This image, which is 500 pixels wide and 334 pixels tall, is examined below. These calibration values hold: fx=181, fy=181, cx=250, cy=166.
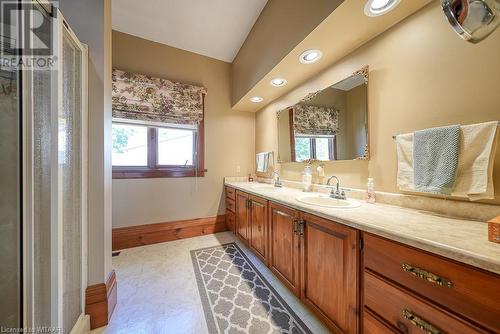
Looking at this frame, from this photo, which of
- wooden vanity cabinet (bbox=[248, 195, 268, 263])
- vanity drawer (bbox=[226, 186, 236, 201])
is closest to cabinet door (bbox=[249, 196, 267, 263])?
wooden vanity cabinet (bbox=[248, 195, 268, 263])

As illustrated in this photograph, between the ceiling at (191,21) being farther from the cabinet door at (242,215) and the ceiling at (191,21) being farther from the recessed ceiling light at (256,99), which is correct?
the cabinet door at (242,215)

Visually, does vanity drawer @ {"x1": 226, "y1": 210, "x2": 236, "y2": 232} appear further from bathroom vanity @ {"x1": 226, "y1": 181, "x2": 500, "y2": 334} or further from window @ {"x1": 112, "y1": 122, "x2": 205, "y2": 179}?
bathroom vanity @ {"x1": 226, "y1": 181, "x2": 500, "y2": 334}

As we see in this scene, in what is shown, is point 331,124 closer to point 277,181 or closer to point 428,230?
point 277,181

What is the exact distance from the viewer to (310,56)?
165 centimetres

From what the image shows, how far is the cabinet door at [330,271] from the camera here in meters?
0.97

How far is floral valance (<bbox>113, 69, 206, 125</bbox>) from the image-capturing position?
2.28 metres

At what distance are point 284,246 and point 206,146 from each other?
195 cm

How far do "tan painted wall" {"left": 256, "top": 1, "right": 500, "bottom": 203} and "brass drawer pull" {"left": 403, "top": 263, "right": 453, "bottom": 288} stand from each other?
638mm

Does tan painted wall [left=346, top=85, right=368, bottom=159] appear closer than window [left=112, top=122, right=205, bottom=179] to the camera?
Yes

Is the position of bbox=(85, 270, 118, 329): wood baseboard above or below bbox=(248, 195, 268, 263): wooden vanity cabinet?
below

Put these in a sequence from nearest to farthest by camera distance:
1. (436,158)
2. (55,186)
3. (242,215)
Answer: (55,186)
(436,158)
(242,215)

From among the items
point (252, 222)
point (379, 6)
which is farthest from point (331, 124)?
point (252, 222)

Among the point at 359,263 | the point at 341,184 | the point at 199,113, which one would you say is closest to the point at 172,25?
the point at 199,113

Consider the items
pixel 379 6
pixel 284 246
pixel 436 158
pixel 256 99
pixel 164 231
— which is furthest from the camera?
pixel 256 99
